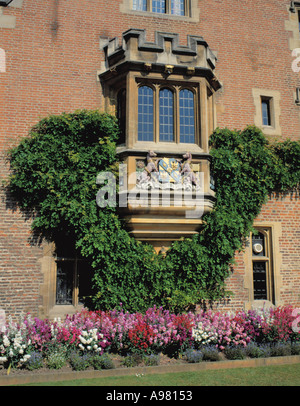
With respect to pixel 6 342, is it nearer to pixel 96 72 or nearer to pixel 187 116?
pixel 187 116

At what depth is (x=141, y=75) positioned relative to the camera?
9.30 m

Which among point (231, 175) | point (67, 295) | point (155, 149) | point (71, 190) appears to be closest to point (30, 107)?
point (71, 190)

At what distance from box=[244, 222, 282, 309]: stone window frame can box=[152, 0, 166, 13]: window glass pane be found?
22.3ft

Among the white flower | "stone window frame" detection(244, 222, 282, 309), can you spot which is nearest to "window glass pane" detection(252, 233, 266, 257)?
"stone window frame" detection(244, 222, 282, 309)

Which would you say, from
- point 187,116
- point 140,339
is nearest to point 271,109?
point 187,116

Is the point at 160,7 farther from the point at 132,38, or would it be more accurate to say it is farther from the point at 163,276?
the point at 163,276

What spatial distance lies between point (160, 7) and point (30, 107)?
4975mm

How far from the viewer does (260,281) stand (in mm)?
10469

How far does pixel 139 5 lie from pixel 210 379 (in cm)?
999

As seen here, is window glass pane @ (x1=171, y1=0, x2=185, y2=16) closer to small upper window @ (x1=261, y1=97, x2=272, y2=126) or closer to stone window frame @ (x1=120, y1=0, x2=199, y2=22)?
stone window frame @ (x1=120, y1=0, x2=199, y2=22)

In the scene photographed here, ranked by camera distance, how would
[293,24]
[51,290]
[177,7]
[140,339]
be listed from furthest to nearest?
1. [293,24]
2. [177,7]
3. [51,290]
4. [140,339]

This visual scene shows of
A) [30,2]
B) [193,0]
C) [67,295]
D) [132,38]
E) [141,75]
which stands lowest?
[67,295]

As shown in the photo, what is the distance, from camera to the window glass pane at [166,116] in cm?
943
